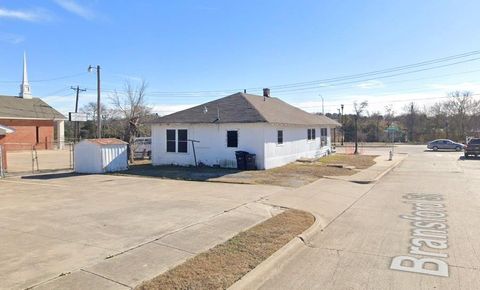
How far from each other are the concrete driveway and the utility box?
17.9 ft

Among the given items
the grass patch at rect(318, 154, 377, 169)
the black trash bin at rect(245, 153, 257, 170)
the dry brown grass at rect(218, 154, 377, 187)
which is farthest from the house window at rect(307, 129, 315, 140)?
the black trash bin at rect(245, 153, 257, 170)

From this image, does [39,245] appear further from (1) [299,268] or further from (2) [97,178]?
(2) [97,178]

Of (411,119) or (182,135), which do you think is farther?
(411,119)

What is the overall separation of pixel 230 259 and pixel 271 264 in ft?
2.12

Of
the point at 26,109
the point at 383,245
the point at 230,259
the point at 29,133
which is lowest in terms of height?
the point at 383,245

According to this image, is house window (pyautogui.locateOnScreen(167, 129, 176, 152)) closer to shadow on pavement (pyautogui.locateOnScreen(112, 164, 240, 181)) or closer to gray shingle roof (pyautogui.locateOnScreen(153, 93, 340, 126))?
gray shingle roof (pyautogui.locateOnScreen(153, 93, 340, 126))

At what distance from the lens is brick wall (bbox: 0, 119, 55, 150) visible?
143 feet

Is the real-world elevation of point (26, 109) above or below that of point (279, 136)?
above

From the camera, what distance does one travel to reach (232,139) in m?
22.8

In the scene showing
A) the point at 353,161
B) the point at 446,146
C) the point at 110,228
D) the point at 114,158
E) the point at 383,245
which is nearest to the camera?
the point at 383,245

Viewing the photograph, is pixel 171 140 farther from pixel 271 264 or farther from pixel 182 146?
pixel 271 264

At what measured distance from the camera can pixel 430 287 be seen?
5.38 meters

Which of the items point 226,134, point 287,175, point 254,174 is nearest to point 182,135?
point 226,134

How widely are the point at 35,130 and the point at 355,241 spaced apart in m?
46.7
